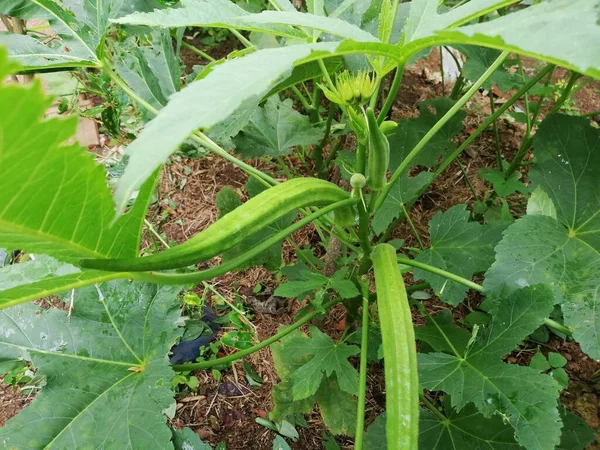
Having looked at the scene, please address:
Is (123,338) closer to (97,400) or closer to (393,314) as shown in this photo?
(97,400)

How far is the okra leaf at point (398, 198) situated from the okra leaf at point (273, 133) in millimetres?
338

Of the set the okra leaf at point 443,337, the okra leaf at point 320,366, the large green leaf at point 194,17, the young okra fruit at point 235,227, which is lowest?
the okra leaf at point 320,366

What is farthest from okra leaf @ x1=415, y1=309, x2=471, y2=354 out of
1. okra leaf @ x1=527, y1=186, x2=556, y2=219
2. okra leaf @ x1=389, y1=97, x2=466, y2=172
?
okra leaf @ x1=389, y1=97, x2=466, y2=172

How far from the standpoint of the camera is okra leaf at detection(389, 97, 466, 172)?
1.78m

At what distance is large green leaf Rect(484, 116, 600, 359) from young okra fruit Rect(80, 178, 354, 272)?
0.44 m

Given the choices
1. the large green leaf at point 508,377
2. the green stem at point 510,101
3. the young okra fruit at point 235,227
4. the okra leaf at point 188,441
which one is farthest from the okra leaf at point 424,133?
the okra leaf at point 188,441

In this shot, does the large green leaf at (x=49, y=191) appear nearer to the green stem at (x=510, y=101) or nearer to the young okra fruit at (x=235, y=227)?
the young okra fruit at (x=235, y=227)

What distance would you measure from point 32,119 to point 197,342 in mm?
1474

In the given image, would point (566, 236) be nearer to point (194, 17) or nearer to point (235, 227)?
point (235, 227)

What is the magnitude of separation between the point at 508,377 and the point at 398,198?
0.65m

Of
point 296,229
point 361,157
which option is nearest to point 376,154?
point 361,157

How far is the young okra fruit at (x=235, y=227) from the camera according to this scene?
2.55 ft

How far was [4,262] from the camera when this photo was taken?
2043mm

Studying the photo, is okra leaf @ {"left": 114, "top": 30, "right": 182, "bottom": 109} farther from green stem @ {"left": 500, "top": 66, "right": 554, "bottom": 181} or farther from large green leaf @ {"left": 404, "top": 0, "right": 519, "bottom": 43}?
green stem @ {"left": 500, "top": 66, "right": 554, "bottom": 181}
